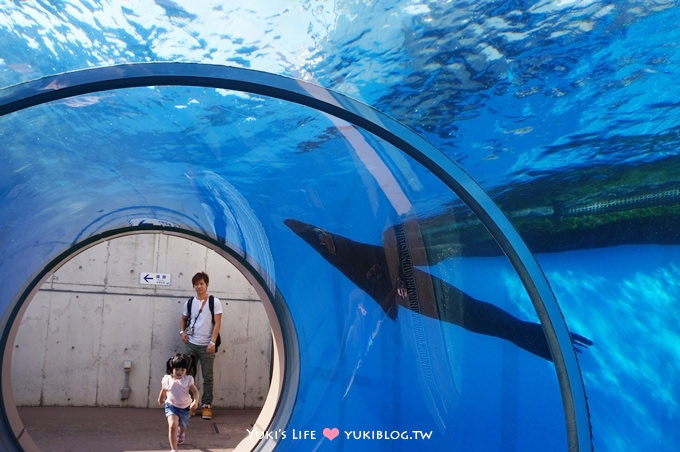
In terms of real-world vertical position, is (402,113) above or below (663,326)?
above

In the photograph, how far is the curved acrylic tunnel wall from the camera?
13.9ft

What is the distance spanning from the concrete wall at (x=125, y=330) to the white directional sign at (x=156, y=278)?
0.06 metres

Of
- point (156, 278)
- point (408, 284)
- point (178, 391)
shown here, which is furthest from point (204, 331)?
point (408, 284)

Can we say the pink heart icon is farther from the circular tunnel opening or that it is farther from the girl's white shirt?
the circular tunnel opening

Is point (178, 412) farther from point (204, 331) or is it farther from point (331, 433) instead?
point (204, 331)

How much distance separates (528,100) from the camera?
13.3 feet

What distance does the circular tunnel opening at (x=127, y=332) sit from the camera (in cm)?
981

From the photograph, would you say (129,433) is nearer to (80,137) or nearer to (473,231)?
(80,137)

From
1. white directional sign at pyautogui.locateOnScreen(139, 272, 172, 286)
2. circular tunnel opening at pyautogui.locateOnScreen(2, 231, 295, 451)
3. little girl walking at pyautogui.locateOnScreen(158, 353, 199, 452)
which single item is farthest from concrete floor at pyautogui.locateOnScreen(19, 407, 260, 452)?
white directional sign at pyautogui.locateOnScreen(139, 272, 172, 286)

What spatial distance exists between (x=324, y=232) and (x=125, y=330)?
17.4 feet

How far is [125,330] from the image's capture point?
1025cm

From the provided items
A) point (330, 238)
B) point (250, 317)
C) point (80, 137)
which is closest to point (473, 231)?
point (330, 238)

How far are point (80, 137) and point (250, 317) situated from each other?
20.2 ft

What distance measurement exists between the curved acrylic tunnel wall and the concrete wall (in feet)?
11.7
